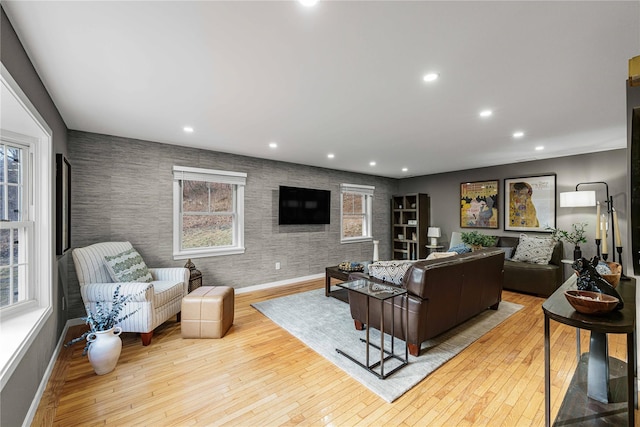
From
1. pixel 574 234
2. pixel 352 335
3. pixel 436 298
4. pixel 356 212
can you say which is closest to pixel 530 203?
pixel 574 234

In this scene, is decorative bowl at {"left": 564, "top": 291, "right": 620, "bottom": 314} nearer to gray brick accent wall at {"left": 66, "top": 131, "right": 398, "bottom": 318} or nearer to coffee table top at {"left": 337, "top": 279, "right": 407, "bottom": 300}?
coffee table top at {"left": 337, "top": 279, "right": 407, "bottom": 300}

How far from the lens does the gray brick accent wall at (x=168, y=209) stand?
3.29 meters

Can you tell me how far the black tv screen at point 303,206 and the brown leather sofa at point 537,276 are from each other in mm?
3435

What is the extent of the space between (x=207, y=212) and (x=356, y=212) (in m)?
3.49

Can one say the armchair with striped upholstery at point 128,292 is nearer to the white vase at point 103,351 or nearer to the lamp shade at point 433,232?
the white vase at point 103,351

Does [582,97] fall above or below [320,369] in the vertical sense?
above

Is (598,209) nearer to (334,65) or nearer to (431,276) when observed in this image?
(431,276)

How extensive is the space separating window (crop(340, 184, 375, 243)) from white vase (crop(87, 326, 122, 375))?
4392 mm

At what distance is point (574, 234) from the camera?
14.8ft

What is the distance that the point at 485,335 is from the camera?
2.94 meters

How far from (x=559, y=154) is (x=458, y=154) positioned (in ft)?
5.60

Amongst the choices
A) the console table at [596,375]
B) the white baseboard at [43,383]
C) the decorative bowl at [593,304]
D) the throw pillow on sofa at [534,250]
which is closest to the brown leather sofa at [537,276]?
the throw pillow on sofa at [534,250]

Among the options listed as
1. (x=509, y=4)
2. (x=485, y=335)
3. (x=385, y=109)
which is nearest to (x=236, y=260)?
(x=385, y=109)

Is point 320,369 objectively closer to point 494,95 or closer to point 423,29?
point 423,29
